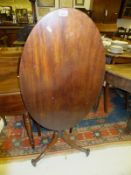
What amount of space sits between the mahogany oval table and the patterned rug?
0.52 m

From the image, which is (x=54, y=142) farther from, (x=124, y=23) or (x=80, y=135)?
(x=124, y=23)

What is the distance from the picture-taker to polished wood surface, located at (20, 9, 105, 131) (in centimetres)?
90

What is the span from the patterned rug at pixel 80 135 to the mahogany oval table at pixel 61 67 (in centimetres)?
52

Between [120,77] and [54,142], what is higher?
[120,77]

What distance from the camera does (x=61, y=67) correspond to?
1.00 metres

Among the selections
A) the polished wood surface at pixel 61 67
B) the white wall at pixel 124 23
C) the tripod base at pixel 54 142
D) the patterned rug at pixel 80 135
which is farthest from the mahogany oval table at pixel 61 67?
the white wall at pixel 124 23

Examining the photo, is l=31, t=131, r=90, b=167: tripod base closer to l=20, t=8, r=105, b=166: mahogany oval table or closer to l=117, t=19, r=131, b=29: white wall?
l=20, t=8, r=105, b=166: mahogany oval table

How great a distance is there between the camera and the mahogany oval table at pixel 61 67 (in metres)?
0.90

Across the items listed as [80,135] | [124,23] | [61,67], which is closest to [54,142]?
[80,135]

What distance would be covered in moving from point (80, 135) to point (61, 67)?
1032mm

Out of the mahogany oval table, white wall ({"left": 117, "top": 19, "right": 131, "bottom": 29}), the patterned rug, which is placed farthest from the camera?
white wall ({"left": 117, "top": 19, "right": 131, "bottom": 29})

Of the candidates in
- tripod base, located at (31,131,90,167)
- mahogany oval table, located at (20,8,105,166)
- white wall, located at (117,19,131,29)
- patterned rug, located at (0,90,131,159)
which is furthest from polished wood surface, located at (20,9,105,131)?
white wall, located at (117,19,131,29)

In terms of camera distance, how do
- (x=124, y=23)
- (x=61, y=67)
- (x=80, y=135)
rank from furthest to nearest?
(x=124, y=23)
(x=80, y=135)
(x=61, y=67)

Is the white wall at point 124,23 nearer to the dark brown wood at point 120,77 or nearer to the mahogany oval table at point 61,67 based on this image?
the dark brown wood at point 120,77
